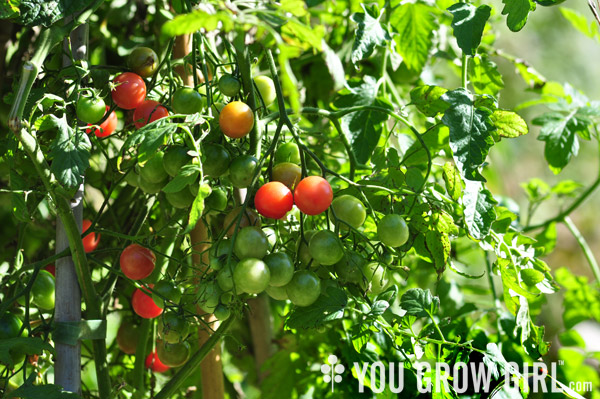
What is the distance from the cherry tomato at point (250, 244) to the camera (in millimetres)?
502

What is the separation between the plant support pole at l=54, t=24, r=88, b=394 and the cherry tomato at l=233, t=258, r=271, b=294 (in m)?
0.20

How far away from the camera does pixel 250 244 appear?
1.65ft

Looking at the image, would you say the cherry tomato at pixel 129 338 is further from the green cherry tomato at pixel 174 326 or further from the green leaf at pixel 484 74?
the green leaf at pixel 484 74

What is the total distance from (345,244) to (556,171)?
0.40 meters

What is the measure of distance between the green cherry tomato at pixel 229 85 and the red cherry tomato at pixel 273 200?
99 millimetres

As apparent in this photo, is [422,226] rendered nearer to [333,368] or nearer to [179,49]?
[333,368]

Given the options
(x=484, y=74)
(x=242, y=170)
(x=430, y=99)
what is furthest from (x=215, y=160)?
(x=484, y=74)

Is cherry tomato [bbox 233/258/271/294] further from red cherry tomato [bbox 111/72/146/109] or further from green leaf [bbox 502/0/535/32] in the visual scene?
green leaf [bbox 502/0/535/32]

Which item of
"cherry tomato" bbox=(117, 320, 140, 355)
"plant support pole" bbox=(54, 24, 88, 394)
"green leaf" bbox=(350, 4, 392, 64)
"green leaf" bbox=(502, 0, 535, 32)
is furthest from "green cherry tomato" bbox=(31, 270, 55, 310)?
"green leaf" bbox=(502, 0, 535, 32)

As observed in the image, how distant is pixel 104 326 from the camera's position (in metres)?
0.60

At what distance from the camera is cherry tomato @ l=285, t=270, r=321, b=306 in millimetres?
517

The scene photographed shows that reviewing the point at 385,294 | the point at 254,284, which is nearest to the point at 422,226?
the point at 385,294

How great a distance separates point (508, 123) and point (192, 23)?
0.33 meters

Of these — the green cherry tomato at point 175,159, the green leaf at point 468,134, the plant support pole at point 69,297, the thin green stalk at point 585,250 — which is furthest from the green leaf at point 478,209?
the thin green stalk at point 585,250
